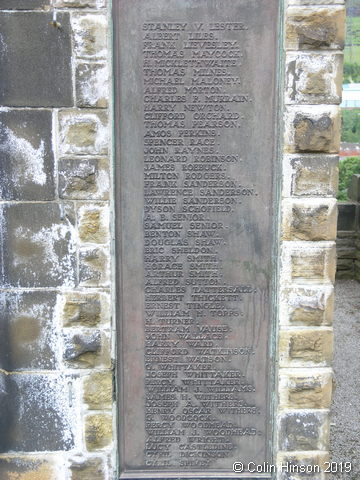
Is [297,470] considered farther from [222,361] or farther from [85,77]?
[85,77]

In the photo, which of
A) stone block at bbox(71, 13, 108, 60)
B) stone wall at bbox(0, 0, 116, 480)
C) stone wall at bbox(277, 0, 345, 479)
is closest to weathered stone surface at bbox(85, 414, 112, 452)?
stone wall at bbox(0, 0, 116, 480)

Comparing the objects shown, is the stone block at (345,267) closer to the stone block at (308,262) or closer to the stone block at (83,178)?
the stone block at (308,262)

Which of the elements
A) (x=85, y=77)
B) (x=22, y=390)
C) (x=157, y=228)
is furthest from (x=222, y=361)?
(x=85, y=77)

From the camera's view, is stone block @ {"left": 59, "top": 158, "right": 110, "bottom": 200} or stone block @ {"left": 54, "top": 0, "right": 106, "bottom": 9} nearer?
stone block @ {"left": 54, "top": 0, "right": 106, "bottom": 9}

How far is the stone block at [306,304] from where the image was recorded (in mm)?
2721

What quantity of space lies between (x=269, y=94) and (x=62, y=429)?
2.14 metres

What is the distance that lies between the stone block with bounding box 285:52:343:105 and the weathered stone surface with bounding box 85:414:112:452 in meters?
1.99

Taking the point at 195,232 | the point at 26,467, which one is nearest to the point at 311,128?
the point at 195,232

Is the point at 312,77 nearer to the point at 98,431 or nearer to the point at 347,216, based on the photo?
the point at 98,431

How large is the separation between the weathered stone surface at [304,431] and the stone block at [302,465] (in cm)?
4

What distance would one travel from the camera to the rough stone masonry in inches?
99.9

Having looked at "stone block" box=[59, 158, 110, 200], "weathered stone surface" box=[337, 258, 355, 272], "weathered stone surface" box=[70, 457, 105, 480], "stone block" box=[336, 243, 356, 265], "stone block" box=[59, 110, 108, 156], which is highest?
"stone block" box=[59, 110, 108, 156]

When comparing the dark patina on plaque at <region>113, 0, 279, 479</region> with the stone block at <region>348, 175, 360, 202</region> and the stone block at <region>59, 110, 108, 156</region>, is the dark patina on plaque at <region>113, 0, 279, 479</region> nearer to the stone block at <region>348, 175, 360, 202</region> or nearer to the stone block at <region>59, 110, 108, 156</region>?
the stone block at <region>59, 110, 108, 156</region>

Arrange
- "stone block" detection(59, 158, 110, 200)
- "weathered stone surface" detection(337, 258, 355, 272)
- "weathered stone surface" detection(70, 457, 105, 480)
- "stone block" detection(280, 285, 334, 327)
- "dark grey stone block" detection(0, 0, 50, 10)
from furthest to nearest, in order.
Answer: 1. "weathered stone surface" detection(337, 258, 355, 272)
2. "weathered stone surface" detection(70, 457, 105, 480)
3. "stone block" detection(280, 285, 334, 327)
4. "stone block" detection(59, 158, 110, 200)
5. "dark grey stone block" detection(0, 0, 50, 10)
